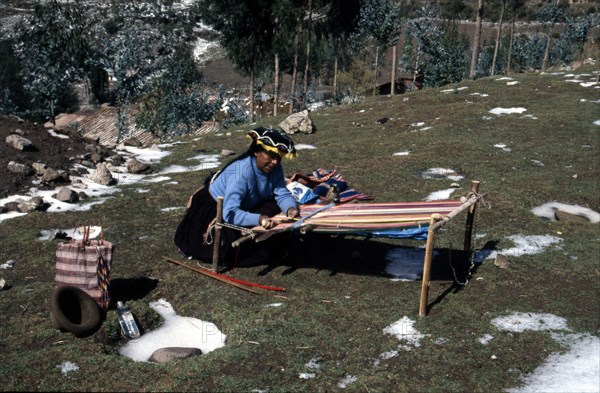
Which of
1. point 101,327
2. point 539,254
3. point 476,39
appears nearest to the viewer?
point 101,327

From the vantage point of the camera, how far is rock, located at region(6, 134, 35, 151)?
1134cm

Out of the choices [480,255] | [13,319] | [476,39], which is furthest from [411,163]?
[476,39]

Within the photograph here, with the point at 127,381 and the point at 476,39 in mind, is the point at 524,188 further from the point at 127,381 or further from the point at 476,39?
the point at 476,39

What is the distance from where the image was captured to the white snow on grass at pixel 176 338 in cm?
517

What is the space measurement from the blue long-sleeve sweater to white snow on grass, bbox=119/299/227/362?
1197mm

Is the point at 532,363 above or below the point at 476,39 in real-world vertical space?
below

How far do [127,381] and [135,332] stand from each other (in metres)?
1.06

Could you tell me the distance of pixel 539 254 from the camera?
280 inches

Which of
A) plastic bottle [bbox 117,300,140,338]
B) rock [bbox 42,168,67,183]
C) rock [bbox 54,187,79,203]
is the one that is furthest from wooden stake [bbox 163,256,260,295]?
rock [bbox 42,168,67,183]

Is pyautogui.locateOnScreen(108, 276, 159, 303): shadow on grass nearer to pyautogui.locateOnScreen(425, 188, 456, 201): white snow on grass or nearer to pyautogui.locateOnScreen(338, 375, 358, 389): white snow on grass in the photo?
pyautogui.locateOnScreen(338, 375, 358, 389): white snow on grass

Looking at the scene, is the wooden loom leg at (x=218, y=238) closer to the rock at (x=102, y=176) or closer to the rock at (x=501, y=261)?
the rock at (x=501, y=261)

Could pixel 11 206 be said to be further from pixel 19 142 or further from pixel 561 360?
pixel 561 360

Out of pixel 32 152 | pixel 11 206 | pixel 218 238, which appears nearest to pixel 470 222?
pixel 218 238

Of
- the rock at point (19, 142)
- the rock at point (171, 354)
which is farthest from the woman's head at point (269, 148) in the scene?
the rock at point (19, 142)
